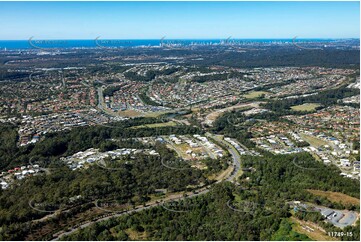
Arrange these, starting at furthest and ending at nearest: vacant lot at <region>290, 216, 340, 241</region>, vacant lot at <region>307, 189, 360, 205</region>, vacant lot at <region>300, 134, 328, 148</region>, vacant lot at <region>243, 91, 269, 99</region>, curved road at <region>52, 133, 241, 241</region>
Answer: vacant lot at <region>243, 91, 269, 99</region>, vacant lot at <region>300, 134, 328, 148</region>, vacant lot at <region>307, 189, 360, 205</region>, curved road at <region>52, 133, 241, 241</region>, vacant lot at <region>290, 216, 340, 241</region>

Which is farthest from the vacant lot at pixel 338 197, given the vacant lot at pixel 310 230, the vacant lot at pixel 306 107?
A: the vacant lot at pixel 306 107

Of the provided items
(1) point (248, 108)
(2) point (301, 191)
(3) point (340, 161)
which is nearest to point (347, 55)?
(1) point (248, 108)

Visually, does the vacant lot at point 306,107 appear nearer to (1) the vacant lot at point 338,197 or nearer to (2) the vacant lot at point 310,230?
(1) the vacant lot at point 338,197

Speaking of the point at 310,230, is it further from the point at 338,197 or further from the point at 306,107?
the point at 306,107

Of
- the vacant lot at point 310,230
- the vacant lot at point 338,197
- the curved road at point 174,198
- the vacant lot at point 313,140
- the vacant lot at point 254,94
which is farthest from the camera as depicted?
the vacant lot at point 254,94

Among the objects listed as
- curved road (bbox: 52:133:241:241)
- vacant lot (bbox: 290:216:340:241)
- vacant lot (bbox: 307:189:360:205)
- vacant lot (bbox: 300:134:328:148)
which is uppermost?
vacant lot (bbox: 300:134:328:148)

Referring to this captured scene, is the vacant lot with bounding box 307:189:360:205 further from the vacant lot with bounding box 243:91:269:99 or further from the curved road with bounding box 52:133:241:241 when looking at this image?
the vacant lot with bounding box 243:91:269:99

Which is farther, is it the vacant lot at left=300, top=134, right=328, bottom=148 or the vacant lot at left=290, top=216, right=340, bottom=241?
the vacant lot at left=300, top=134, right=328, bottom=148

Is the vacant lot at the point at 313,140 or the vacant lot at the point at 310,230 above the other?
the vacant lot at the point at 313,140

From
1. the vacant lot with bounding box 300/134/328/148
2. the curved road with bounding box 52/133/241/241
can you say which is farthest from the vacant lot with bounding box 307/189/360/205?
the vacant lot with bounding box 300/134/328/148
